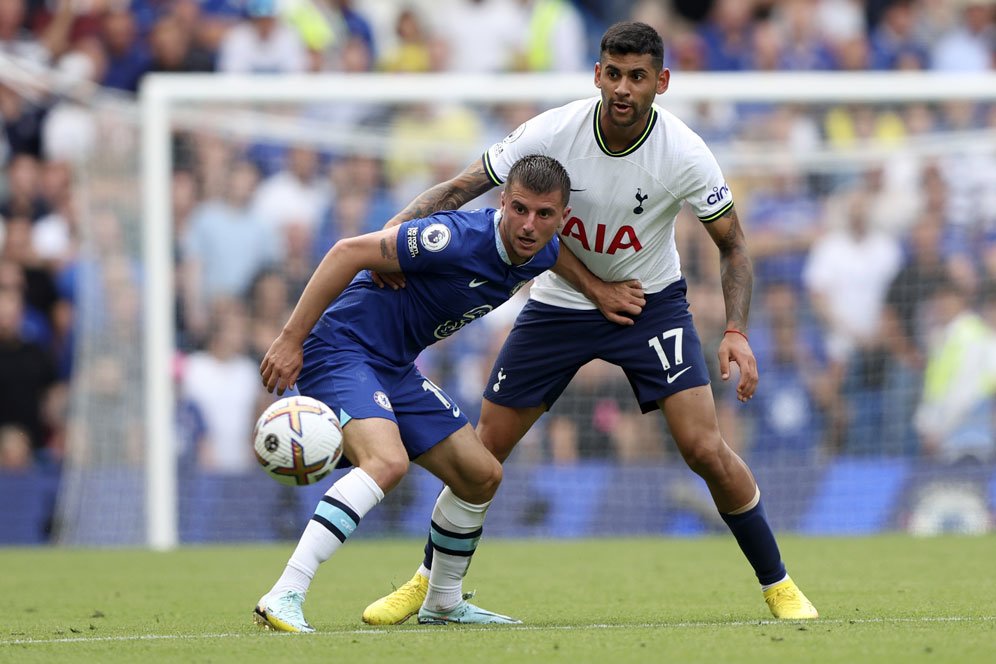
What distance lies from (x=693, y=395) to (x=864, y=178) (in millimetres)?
7798

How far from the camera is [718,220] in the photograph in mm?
7430

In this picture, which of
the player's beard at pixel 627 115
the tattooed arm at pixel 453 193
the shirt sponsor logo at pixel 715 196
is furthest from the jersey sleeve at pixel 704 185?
the tattooed arm at pixel 453 193

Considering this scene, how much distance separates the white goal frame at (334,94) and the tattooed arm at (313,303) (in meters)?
6.67

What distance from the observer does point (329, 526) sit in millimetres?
6566

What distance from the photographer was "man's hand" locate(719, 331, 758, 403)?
7.07 metres

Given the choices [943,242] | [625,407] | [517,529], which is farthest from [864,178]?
[517,529]

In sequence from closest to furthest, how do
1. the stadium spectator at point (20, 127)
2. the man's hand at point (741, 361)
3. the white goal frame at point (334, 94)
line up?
1. the man's hand at point (741, 361)
2. the white goal frame at point (334, 94)
3. the stadium spectator at point (20, 127)

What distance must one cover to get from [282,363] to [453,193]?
1.20 meters

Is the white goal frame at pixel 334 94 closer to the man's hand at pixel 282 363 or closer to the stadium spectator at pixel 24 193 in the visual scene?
the stadium spectator at pixel 24 193

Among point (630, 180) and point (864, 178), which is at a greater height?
point (864, 178)

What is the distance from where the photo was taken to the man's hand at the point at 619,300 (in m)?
7.57

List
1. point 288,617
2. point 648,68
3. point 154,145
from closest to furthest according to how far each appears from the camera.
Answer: point 288,617 < point 648,68 < point 154,145

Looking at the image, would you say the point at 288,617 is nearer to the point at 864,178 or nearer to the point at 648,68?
the point at 648,68

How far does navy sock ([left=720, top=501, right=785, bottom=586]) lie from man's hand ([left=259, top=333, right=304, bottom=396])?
2.13 metres
